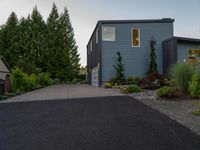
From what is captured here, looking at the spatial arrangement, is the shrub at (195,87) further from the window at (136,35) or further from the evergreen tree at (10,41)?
the evergreen tree at (10,41)

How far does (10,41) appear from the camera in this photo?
35719 mm

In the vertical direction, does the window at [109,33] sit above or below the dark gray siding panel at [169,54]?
above

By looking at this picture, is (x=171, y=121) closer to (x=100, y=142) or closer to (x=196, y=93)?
(x=100, y=142)

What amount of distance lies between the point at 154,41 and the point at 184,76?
9.00 m

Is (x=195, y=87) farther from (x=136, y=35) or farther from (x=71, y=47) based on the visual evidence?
(x=71, y=47)

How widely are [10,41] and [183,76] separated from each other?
3186cm

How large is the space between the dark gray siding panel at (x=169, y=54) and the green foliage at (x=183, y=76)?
6.32 meters

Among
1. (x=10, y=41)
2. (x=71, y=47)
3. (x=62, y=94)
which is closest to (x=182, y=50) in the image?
(x=62, y=94)

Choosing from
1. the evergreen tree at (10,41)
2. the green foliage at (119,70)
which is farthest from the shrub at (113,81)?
the evergreen tree at (10,41)

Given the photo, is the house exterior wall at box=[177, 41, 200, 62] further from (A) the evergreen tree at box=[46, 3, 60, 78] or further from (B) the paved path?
(A) the evergreen tree at box=[46, 3, 60, 78]

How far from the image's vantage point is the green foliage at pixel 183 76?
31.8 feet

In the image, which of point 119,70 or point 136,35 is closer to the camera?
point 119,70

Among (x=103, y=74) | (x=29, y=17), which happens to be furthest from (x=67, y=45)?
(x=103, y=74)

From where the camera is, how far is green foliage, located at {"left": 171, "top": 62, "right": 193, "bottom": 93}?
969 cm
